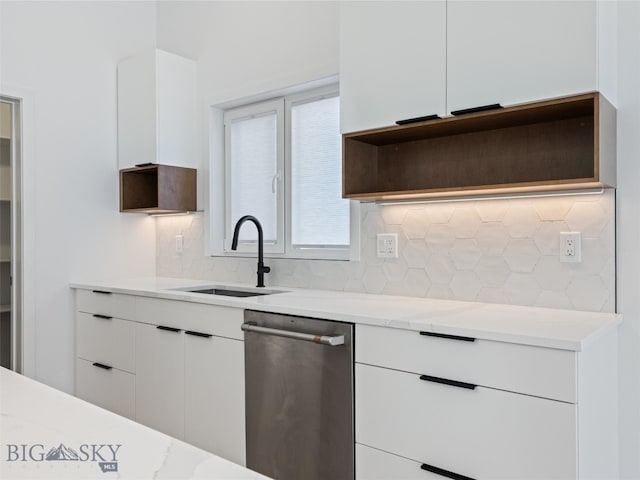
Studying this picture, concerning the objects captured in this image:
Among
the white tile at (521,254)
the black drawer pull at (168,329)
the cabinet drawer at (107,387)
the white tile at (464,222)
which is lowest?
the cabinet drawer at (107,387)

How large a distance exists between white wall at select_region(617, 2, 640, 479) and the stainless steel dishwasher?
98cm

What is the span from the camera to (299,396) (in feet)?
7.04

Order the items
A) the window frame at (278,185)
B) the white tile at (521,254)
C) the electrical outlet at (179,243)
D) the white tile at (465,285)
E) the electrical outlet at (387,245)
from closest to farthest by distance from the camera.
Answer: the white tile at (521,254) < the white tile at (465,285) < the electrical outlet at (387,245) < the window frame at (278,185) < the electrical outlet at (179,243)

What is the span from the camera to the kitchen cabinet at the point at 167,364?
95.8 inches

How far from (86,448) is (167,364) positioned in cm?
205

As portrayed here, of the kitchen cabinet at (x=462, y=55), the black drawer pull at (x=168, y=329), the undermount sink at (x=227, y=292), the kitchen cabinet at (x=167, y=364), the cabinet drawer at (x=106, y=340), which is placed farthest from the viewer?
the undermount sink at (x=227, y=292)

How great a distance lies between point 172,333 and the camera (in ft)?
8.90

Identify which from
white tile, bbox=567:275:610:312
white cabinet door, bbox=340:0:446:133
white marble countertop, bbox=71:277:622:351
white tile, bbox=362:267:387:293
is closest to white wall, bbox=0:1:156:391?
white marble countertop, bbox=71:277:622:351

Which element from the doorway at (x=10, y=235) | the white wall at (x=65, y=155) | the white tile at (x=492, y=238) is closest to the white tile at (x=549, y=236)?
the white tile at (x=492, y=238)

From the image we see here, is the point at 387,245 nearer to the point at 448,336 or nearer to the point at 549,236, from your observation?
the point at 549,236

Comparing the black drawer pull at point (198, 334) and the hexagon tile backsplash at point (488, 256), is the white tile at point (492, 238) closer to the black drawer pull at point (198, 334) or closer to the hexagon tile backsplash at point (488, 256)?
the hexagon tile backsplash at point (488, 256)

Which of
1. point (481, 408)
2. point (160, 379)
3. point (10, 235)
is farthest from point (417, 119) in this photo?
point (10, 235)

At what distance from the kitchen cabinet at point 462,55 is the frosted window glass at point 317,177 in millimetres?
546

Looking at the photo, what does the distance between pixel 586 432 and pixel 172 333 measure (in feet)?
6.16
